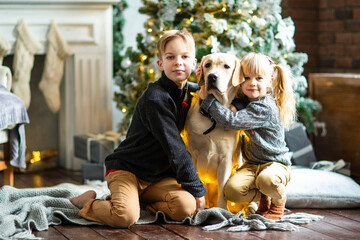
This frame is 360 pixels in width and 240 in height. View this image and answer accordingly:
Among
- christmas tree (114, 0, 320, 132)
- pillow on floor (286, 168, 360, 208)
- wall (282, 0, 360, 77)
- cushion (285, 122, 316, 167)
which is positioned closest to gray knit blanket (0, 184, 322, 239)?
pillow on floor (286, 168, 360, 208)

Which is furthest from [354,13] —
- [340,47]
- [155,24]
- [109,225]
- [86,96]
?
[109,225]

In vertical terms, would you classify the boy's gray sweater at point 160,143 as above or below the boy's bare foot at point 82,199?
above

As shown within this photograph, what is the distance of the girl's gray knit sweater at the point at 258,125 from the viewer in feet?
7.39

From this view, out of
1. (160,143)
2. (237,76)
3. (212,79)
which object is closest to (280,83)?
(237,76)

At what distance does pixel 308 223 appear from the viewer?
232 centimetres

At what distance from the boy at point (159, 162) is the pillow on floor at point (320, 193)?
526 millimetres

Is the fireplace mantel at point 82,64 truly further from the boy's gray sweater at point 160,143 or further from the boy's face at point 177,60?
the boy's face at point 177,60

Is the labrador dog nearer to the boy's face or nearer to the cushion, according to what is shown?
the boy's face

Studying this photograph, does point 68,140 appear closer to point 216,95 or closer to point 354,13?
point 216,95

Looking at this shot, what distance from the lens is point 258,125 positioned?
2.28 m

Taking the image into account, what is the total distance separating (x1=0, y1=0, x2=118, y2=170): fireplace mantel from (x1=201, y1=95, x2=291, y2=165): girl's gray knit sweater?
5.00 ft

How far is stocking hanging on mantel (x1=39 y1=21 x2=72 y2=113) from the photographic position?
11.5 ft

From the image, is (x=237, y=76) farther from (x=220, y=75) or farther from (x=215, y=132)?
A: (x=215, y=132)


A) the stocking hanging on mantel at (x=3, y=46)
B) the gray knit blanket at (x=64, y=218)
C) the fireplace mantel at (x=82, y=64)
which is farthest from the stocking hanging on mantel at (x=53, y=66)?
the gray knit blanket at (x=64, y=218)
